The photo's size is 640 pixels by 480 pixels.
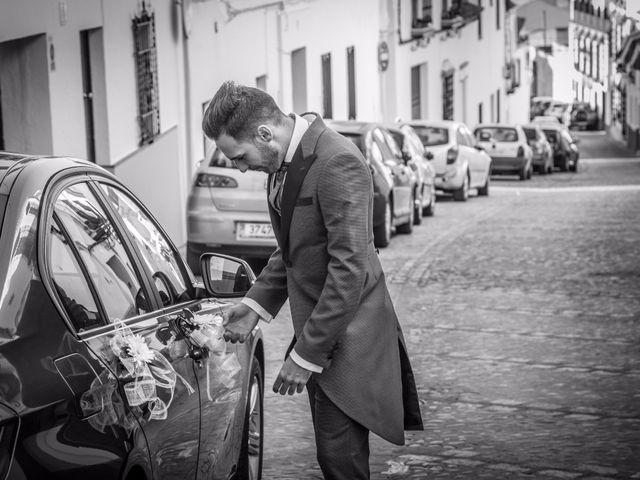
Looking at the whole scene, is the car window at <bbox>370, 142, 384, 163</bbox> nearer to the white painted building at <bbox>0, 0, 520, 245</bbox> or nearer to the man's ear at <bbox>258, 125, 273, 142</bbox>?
the white painted building at <bbox>0, 0, 520, 245</bbox>

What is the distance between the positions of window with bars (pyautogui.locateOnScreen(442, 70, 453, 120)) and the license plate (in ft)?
97.3

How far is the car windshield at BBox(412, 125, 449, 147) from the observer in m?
26.4

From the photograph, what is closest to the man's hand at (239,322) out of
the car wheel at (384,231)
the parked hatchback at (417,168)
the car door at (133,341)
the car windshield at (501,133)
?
the car door at (133,341)

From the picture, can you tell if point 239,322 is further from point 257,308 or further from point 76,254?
point 76,254

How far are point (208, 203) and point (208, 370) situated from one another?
9240 millimetres

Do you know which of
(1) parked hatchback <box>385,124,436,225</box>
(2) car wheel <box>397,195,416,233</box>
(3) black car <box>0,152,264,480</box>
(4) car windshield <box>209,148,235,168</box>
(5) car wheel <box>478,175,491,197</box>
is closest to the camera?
(3) black car <box>0,152,264,480</box>

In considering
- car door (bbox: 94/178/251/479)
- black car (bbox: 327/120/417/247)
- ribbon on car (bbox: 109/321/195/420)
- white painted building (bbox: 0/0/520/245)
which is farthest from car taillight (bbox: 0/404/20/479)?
black car (bbox: 327/120/417/247)

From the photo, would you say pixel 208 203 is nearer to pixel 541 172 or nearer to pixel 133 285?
pixel 133 285

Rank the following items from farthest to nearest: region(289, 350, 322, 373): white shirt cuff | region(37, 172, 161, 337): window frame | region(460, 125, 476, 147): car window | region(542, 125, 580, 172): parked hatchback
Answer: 1. region(542, 125, 580, 172): parked hatchback
2. region(460, 125, 476, 147): car window
3. region(289, 350, 322, 373): white shirt cuff
4. region(37, 172, 161, 337): window frame

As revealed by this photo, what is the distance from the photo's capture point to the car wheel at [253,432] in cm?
498

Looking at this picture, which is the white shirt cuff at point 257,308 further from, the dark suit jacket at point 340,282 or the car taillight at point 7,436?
the car taillight at point 7,436

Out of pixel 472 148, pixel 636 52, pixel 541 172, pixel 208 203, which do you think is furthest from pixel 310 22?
pixel 636 52

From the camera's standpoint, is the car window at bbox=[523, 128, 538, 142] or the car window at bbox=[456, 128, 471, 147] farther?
the car window at bbox=[523, 128, 538, 142]

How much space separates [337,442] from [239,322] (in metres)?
0.52
